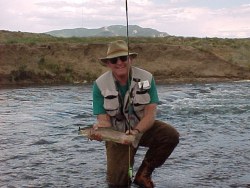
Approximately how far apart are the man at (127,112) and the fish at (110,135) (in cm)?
11

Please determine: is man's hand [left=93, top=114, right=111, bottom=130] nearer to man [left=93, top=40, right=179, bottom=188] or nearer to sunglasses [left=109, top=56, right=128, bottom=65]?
man [left=93, top=40, right=179, bottom=188]

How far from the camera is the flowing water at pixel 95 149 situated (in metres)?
7.43

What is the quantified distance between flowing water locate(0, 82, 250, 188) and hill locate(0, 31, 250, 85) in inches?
650

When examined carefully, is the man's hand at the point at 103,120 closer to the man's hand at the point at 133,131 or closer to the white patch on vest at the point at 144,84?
the man's hand at the point at 133,131

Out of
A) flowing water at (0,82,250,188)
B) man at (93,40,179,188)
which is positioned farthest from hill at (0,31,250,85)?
man at (93,40,179,188)

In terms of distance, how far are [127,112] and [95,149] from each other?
3.24m

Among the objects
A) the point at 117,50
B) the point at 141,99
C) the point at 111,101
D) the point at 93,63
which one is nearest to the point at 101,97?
the point at 111,101

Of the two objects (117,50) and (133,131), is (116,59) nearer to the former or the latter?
(117,50)

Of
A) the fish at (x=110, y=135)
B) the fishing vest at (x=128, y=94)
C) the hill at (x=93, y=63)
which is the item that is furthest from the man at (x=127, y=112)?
the hill at (x=93, y=63)

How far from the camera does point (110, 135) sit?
20.2 ft

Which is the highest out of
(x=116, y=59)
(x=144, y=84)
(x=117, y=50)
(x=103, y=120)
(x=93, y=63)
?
(x=117, y=50)

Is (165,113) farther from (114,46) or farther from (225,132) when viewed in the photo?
(114,46)

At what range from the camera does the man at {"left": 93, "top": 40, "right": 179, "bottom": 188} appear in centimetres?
649

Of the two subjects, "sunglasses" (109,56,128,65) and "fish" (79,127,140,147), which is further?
"sunglasses" (109,56,128,65)
